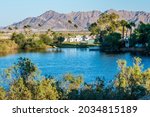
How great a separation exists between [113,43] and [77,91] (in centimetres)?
5398

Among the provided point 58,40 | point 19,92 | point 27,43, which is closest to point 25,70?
point 19,92

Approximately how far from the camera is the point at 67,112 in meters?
5.30

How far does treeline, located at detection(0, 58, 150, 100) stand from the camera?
10.1 m

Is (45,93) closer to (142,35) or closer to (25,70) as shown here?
(25,70)

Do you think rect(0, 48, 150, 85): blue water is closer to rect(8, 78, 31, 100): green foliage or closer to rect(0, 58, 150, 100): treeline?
rect(0, 58, 150, 100): treeline

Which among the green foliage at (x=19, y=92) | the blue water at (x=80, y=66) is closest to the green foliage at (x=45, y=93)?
the green foliage at (x=19, y=92)

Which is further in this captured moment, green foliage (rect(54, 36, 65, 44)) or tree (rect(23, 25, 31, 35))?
tree (rect(23, 25, 31, 35))

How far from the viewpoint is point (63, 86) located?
Answer: 12602 millimetres

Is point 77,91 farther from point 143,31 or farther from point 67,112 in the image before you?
point 143,31

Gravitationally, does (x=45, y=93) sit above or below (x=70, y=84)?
above

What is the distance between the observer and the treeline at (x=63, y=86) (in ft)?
33.2

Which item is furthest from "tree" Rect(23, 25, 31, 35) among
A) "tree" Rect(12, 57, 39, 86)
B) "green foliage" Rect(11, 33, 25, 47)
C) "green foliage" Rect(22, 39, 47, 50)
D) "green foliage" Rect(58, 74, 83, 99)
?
"tree" Rect(12, 57, 39, 86)

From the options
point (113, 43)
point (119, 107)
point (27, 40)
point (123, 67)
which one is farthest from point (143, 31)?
point (119, 107)

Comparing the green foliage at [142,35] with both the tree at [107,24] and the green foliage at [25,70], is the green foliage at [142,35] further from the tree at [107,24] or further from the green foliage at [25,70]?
the green foliage at [25,70]
